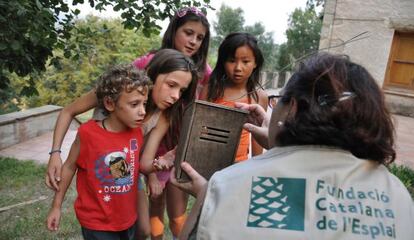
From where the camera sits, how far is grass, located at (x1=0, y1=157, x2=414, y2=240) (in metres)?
2.84

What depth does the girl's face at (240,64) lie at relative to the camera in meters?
2.06

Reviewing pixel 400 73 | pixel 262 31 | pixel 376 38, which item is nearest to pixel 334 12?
pixel 376 38

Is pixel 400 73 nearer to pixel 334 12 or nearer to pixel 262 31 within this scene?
pixel 334 12

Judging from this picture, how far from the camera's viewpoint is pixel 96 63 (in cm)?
842

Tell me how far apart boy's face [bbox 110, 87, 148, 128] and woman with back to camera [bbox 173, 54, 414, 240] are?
0.73 m

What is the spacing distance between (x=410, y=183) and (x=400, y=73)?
18.9 ft

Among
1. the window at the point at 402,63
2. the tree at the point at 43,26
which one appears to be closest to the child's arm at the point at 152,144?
the tree at the point at 43,26

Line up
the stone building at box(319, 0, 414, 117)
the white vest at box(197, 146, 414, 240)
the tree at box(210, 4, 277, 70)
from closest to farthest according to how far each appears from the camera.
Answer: the white vest at box(197, 146, 414, 240) → the stone building at box(319, 0, 414, 117) → the tree at box(210, 4, 277, 70)

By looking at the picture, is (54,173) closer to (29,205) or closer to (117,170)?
(117,170)

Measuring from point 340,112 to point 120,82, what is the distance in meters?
1.02

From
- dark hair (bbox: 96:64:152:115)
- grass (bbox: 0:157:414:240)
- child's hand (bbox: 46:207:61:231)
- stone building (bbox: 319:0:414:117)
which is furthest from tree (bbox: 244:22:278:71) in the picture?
child's hand (bbox: 46:207:61:231)

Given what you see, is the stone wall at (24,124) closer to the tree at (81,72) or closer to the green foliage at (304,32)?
the tree at (81,72)

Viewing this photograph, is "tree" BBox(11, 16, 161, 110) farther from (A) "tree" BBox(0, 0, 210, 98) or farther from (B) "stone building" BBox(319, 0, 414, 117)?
(A) "tree" BBox(0, 0, 210, 98)

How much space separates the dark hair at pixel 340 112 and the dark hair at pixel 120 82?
81 centimetres
